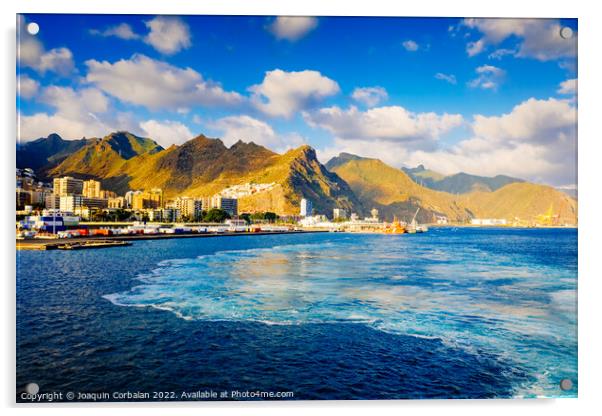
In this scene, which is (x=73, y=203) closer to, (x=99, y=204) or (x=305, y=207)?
(x=99, y=204)

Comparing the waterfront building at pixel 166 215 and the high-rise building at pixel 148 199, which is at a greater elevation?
the high-rise building at pixel 148 199

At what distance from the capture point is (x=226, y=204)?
3378 cm

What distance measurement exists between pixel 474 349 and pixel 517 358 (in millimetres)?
466

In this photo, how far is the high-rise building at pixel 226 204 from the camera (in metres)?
31.2

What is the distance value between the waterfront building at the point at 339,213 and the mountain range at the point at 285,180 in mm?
616

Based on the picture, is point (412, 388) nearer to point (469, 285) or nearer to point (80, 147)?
point (469, 285)

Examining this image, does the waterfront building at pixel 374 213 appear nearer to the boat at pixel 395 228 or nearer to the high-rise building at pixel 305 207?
the boat at pixel 395 228

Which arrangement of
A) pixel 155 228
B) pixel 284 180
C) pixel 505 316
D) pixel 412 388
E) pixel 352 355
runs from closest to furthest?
pixel 412 388
pixel 352 355
pixel 505 316
pixel 284 180
pixel 155 228

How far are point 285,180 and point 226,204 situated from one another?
9.94m

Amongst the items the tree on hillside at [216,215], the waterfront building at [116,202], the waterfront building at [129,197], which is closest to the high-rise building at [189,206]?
the tree on hillside at [216,215]

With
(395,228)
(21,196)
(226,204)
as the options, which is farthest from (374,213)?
(21,196)

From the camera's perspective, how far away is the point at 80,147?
8.59m

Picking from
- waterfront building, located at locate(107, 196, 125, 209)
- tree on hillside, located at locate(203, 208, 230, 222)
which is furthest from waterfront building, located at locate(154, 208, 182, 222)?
tree on hillside, located at locate(203, 208, 230, 222)

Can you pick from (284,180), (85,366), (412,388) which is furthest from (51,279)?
(284,180)
